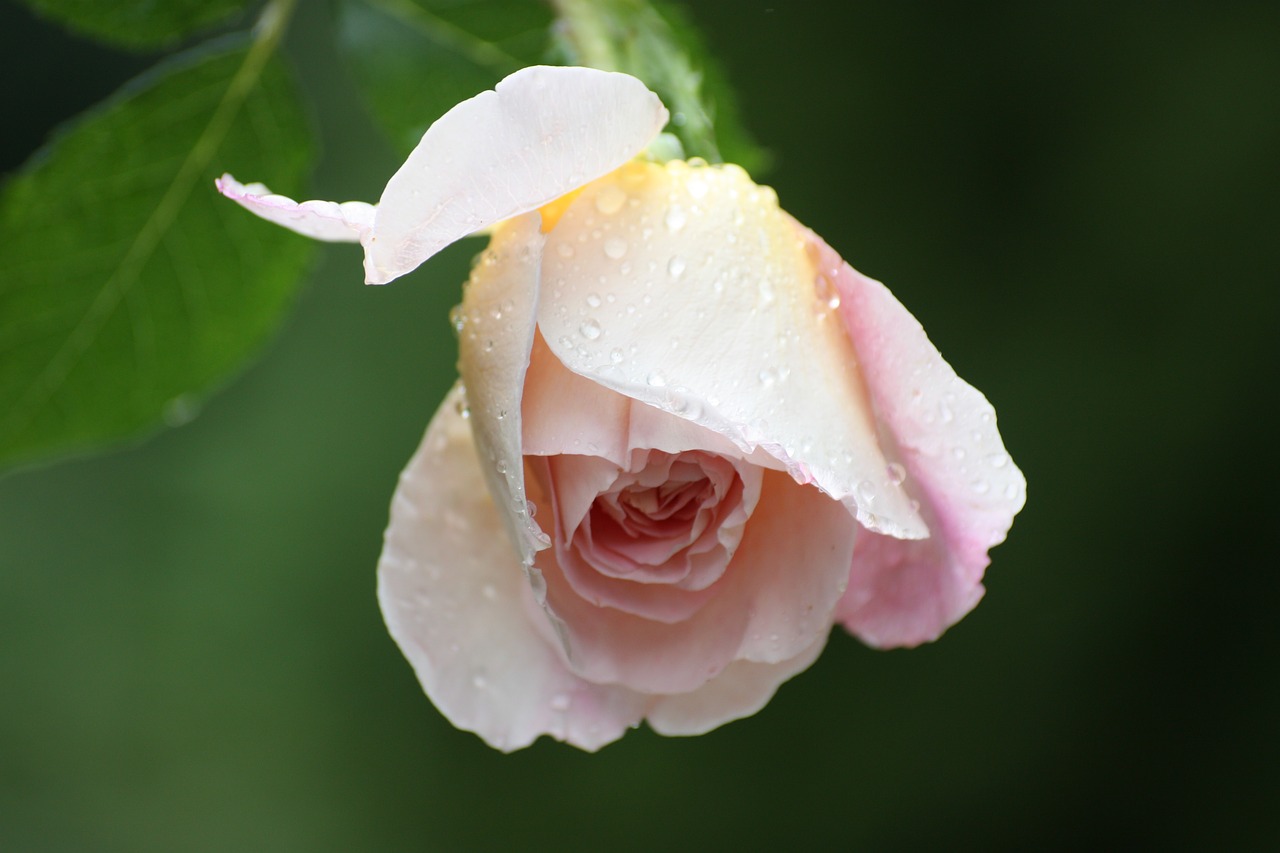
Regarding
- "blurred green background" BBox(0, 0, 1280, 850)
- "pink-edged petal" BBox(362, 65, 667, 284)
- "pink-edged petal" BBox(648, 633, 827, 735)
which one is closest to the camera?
"pink-edged petal" BBox(362, 65, 667, 284)

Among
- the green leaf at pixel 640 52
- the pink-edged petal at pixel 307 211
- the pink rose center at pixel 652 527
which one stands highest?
the green leaf at pixel 640 52

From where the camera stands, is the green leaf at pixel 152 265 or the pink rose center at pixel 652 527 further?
the green leaf at pixel 152 265

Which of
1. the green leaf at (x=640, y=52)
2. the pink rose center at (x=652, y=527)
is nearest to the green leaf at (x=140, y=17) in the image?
the green leaf at (x=640, y=52)

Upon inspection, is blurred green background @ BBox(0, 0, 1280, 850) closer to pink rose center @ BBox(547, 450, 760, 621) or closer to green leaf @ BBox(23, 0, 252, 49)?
green leaf @ BBox(23, 0, 252, 49)

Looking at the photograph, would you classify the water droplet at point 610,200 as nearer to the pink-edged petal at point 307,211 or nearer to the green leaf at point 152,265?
the pink-edged petal at point 307,211

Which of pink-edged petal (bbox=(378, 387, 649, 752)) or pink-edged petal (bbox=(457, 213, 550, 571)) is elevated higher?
pink-edged petal (bbox=(457, 213, 550, 571))

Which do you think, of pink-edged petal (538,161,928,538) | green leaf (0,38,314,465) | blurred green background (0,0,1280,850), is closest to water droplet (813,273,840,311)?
pink-edged petal (538,161,928,538)

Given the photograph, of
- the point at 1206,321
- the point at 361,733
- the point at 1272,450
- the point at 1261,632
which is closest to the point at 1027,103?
the point at 1206,321

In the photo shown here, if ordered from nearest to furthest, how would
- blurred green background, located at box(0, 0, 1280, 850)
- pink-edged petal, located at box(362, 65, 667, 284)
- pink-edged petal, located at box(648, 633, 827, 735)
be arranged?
pink-edged petal, located at box(362, 65, 667, 284) → pink-edged petal, located at box(648, 633, 827, 735) → blurred green background, located at box(0, 0, 1280, 850)

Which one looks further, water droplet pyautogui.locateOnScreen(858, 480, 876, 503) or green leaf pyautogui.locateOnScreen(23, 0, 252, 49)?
green leaf pyautogui.locateOnScreen(23, 0, 252, 49)
